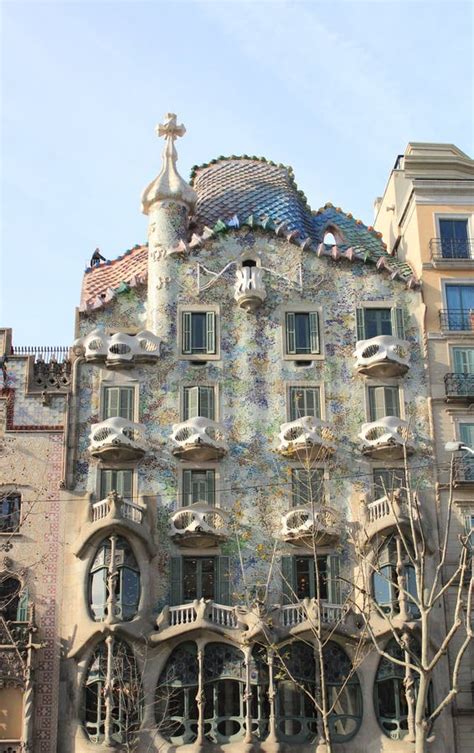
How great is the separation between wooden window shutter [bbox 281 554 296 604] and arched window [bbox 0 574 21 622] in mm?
7689

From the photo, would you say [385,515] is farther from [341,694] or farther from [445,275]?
[445,275]

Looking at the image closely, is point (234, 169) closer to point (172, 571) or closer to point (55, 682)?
point (172, 571)

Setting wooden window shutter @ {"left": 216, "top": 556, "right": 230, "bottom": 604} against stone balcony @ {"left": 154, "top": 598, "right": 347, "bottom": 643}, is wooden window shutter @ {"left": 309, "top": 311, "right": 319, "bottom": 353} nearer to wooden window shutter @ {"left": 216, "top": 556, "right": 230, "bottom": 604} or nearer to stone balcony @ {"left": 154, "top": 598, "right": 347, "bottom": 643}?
wooden window shutter @ {"left": 216, "top": 556, "right": 230, "bottom": 604}

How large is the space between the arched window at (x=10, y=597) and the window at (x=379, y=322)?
13.2 meters

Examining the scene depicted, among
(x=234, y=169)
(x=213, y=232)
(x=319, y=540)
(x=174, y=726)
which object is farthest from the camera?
(x=234, y=169)

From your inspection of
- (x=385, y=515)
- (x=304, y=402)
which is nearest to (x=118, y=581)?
(x=385, y=515)

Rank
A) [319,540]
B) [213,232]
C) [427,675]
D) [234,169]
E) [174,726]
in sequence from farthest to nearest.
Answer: [234,169], [213,232], [319,540], [174,726], [427,675]

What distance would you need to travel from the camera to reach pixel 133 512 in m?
33.6

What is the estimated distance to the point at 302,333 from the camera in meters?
37.2

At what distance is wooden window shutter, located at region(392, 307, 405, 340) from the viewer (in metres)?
37.1

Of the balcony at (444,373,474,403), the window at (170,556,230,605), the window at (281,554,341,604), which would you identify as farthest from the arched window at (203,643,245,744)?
the balcony at (444,373,474,403)

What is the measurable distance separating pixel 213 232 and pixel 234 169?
4652mm

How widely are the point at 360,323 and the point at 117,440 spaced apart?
351 inches

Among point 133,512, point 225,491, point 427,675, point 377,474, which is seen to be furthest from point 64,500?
point 427,675
